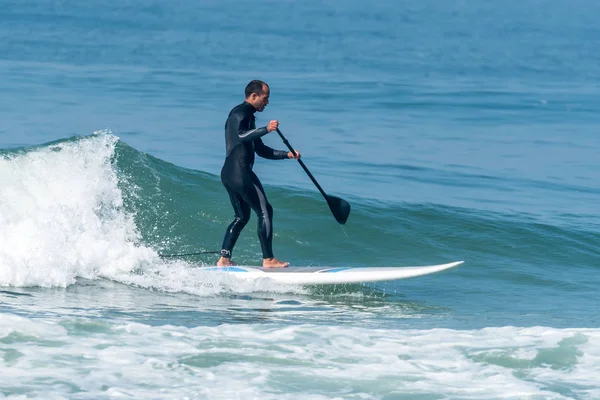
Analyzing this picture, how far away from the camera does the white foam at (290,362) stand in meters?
6.24

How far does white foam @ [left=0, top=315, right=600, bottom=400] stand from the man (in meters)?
1.95

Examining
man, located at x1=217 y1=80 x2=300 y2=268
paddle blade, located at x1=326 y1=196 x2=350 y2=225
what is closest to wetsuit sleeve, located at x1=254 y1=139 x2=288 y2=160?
man, located at x1=217 y1=80 x2=300 y2=268

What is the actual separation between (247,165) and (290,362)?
3.09 metres

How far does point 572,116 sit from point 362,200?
13.5 m

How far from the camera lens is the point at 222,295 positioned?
916 cm

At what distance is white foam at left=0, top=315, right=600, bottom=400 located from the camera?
6.24 meters

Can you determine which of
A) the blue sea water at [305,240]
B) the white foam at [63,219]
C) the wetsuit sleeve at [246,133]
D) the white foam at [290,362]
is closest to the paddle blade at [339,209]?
the blue sea water at [305,240]

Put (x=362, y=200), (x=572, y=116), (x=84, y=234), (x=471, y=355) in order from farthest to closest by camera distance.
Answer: (x=572, y=116) → (x=362, y=200) → (x=84, y=234) → (x=471, y=355)

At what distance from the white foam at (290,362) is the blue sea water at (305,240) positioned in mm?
20

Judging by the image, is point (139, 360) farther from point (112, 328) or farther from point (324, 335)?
point (324, 335)

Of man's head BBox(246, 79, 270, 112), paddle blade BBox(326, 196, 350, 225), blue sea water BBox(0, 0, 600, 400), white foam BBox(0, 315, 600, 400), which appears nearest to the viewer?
white foam BBox(0, 315, 600, 400)

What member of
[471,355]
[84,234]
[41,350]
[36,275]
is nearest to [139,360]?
[41,350]

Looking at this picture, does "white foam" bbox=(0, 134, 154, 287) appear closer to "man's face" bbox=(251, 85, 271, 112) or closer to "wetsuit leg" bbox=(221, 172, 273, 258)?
"wetsuit leg" bbox=(221, 172, 273, 258)

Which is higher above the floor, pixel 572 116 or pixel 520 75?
pixel 520 75
